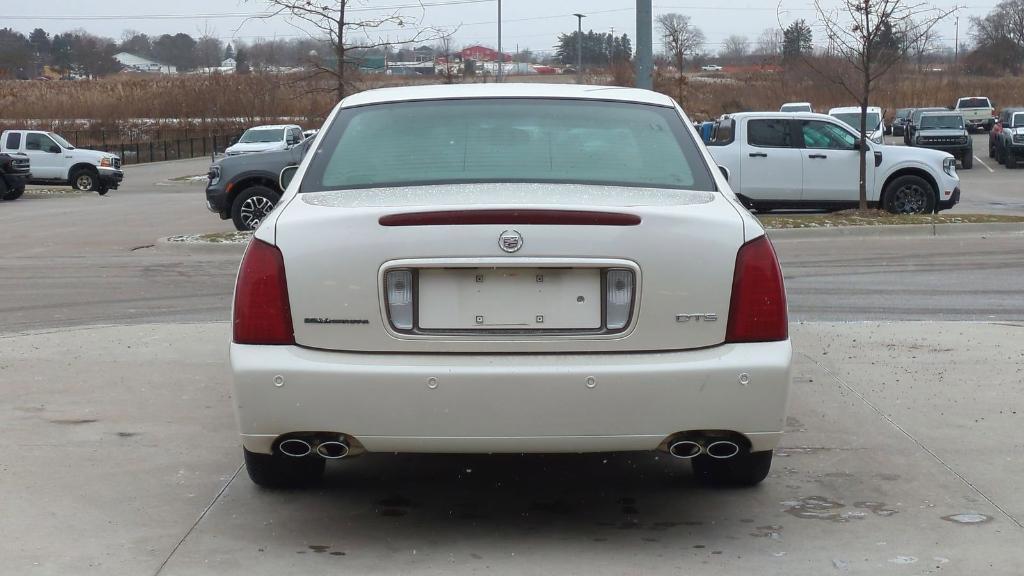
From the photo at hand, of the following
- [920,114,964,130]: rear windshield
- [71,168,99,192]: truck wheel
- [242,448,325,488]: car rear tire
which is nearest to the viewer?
[242,448,325,488]: car rear tire

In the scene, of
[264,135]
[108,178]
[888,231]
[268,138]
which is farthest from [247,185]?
[264,135]

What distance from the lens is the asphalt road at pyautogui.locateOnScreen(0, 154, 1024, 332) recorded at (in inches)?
401

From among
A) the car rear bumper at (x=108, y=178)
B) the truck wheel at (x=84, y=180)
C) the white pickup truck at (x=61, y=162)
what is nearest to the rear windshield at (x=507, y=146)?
the car rear bumper at (x=108, y=178)

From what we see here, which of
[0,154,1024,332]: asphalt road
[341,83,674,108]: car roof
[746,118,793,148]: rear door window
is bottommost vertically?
[0,154,1024,332]: asphalt road

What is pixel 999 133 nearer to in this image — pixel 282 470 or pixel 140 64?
pixel 282 470

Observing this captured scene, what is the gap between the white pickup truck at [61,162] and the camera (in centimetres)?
3509

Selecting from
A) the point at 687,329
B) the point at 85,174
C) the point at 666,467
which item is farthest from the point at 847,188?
the point at 85,174

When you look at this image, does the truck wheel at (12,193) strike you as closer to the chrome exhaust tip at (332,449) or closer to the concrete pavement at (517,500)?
the concrete pavement at (517,500)

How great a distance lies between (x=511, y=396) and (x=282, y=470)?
1.36m

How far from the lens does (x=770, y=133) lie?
1922 centimetres

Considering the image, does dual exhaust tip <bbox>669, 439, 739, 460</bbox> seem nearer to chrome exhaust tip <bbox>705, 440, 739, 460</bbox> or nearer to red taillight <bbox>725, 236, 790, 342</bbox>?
chrome exhaust tip <bbox>705, 440, 739, 460</bbox>

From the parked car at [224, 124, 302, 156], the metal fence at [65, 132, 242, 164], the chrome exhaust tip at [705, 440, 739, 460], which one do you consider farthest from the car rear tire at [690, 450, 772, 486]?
the metal fence at [65, 132, 242, 164]

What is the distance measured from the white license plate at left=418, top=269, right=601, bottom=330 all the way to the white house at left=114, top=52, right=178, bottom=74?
6088 inches

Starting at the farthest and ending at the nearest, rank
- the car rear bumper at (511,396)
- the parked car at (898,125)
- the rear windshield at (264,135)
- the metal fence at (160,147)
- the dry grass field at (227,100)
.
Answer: the dry grass field at (227,100) < the parked car at (898,125) < the metal fence at (160,147) < the rear windshield at (264,135) < the car rear bumper at (511,396)
